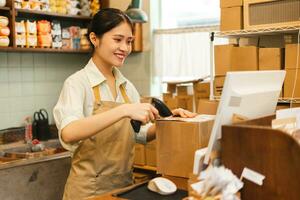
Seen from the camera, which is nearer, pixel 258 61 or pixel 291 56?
pixel 291 56

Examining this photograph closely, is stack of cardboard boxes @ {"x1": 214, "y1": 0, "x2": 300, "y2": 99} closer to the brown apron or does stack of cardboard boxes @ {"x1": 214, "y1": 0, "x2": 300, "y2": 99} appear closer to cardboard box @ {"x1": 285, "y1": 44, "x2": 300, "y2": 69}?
cardboard box @ {"x1": 285, "y1": 44, "x2": 300, "y2": 69}

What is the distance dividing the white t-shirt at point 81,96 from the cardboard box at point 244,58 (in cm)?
90

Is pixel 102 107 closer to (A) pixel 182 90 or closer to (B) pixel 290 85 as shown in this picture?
(B) pixel 290 85

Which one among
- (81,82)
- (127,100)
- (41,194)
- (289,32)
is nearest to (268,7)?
(289,32)

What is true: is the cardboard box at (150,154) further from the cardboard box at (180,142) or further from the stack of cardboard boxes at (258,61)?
the cardboard box at (180,142)

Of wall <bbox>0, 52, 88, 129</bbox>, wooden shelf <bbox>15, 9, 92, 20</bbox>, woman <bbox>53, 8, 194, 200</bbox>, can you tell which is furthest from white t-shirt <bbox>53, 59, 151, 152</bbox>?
wall <bbox>0, 52, 88, 129</bbox>

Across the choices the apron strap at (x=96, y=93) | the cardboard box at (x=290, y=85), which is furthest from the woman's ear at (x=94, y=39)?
the cardboard box at (x=290, y=85)

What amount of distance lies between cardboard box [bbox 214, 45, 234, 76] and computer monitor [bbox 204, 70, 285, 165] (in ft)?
4.19

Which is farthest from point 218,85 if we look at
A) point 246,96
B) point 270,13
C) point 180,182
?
point 246,96

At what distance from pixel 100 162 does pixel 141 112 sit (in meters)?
0.49

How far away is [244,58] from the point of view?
270cm

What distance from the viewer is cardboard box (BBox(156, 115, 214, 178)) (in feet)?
5.00

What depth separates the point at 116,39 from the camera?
1.90 m

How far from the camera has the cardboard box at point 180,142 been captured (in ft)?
5.00
